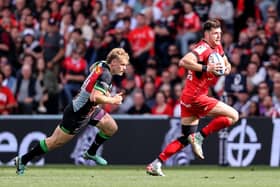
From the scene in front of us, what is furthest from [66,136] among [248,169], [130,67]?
[130,67]

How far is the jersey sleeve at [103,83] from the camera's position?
14938mm

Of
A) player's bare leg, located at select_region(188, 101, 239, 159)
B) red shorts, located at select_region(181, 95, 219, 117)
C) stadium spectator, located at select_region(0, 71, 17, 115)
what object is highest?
red shorts, located at select_region(181, 95, 219, 117)

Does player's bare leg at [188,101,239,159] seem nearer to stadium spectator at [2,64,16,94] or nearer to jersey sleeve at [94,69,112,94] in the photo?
jersey sleeve at [94,69,112,94]

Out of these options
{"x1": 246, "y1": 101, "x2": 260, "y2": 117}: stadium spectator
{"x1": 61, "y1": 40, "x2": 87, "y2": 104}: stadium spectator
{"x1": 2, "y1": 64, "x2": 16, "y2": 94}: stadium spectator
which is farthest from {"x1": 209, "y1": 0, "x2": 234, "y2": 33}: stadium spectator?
{"x1": 2, "y1": 64, "x2": 16, "y2": 94}: stadium spectator

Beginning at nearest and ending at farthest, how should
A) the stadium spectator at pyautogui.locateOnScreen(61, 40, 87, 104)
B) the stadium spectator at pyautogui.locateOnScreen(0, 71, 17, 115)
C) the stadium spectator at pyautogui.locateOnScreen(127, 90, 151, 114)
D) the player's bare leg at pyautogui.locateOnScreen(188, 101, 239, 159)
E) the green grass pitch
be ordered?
the green grass pitch → the player's bare leg at pyautogui.locateOnScreen(188, 101, 239, 159) → the stadium spectator at pyautogui.locateOnScreen(127, 90, 151, 114) → the stadium spectator at pyautogui.locateOnScreen(0, 71, 17, 115) → the stadium spectator at pyautogui.locateOnScreen(61, 40, 87, 104)

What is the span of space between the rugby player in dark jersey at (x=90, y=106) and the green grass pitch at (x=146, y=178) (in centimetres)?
48

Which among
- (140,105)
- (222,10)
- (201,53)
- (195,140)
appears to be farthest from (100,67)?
(222,10)

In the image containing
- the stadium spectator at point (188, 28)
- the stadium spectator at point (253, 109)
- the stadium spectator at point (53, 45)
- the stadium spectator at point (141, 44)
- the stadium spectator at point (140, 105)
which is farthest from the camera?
the stadium spectator at point (53, 45)

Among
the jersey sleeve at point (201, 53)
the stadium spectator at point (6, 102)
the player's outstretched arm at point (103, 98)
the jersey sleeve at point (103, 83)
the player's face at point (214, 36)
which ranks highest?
the player's face at point (214, 36)

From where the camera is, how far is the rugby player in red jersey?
1551 cm

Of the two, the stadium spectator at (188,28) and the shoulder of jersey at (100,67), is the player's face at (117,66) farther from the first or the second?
the stadium spectator at (188,28)

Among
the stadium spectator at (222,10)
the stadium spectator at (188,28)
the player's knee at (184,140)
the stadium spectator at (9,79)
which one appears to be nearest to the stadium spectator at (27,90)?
the stadium spectator at (9,79)

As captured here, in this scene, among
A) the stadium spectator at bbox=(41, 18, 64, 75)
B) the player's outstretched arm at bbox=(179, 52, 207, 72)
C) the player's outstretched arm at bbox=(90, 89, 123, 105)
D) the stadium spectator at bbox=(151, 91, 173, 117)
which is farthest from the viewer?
the stadium spectator at bbox=(41, 18, 64, 75)

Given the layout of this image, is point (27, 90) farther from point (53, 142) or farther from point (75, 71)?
point (53, 142)
